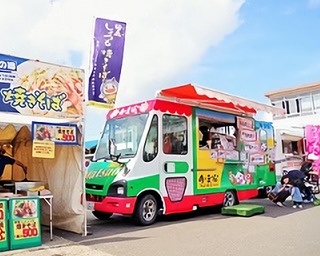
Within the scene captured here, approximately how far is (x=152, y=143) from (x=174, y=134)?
73 centimetres

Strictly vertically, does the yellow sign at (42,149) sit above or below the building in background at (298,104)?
below

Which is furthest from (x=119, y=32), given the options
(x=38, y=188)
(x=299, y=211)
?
(x=299, y=211)

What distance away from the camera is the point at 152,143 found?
26.0 feet

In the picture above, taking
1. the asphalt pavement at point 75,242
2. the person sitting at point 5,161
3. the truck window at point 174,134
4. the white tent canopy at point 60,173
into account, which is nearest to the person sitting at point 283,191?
the asphalt pavement at point 75,242

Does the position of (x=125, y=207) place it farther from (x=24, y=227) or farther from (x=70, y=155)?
(x=24, y=227)

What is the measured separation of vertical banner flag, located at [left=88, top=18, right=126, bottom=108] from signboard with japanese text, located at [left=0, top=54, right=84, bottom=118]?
10.2 inches

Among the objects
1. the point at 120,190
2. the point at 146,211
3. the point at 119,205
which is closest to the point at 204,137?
the point at 146,211

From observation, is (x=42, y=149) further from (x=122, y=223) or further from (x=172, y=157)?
(x=172, y=157)

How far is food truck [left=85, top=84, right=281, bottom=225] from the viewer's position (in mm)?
7633

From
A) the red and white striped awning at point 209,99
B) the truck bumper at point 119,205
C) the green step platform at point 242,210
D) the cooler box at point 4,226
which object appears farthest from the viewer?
the green step platform at point 242,210

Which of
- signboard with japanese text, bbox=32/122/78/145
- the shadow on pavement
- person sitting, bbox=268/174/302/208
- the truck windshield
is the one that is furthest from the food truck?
signboard with japanese text, bbox=32/122/78/145

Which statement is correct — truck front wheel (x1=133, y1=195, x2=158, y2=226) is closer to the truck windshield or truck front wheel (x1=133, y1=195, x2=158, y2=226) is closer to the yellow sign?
the truck windshield

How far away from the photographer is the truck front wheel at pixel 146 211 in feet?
24.9

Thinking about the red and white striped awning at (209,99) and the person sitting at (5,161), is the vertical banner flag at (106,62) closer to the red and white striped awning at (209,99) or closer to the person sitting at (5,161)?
the red and white striped awning at (209,99)
